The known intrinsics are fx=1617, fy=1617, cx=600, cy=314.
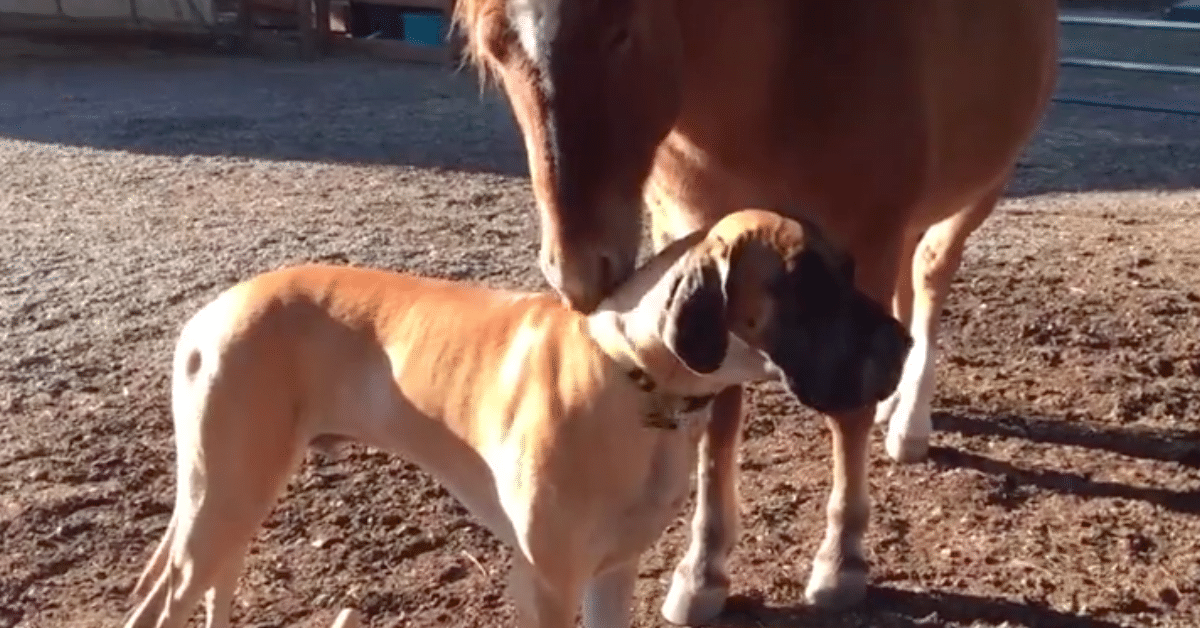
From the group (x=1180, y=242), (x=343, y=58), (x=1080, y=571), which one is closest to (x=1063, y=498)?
(x=1080, y=571)

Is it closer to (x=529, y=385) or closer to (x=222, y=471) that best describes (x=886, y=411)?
(x=529, y=385)

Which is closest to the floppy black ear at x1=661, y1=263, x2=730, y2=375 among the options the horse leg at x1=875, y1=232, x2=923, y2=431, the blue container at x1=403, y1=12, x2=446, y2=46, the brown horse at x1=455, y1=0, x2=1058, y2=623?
the brown horse at x1=455, y1=0, x2=1058, y2=623

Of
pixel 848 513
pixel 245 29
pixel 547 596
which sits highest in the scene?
pixel 547 596

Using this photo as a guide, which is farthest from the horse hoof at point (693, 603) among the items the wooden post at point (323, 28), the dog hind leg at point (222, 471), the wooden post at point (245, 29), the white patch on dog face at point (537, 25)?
the wooden post at point (245, 29)

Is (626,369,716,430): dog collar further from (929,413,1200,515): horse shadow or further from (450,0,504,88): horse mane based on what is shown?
(929,413,1200,515): horse shadow

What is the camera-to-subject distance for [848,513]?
3.67 meters

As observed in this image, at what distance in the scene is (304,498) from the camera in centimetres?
407

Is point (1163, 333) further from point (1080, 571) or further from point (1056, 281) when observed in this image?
point (1080, 571)

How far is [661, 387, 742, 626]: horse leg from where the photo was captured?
11.6 ft

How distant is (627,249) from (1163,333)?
300 cm

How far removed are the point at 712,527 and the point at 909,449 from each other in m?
1.01

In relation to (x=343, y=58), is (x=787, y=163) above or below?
above

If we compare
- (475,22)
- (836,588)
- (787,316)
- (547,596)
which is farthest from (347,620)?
(787,316)

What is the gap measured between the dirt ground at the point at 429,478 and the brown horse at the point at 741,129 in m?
0.28
